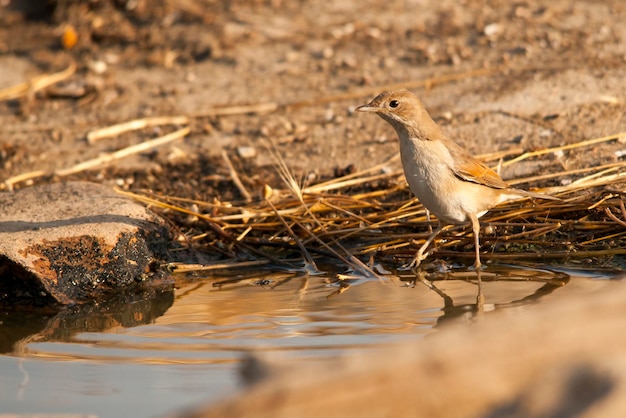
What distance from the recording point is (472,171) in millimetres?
6133

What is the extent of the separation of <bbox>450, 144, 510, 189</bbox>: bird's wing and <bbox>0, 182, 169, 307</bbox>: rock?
82.1 inches

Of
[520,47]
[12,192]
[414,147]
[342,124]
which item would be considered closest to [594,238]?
[414,147]

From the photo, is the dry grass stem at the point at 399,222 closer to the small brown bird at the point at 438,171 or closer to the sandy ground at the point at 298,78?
the small brown bird at the point at 438,171

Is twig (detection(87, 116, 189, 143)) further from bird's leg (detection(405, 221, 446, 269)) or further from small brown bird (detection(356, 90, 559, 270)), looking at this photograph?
bird's leg (detection(405, 221, 446, 269))

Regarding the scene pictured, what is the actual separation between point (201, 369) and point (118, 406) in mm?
531

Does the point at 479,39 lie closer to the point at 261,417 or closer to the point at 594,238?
the point at 594,238

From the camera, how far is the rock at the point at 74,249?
6035 millimetres

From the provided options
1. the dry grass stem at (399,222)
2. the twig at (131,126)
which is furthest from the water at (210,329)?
the twig at (131,126)

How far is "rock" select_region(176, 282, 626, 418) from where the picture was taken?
2.60 m

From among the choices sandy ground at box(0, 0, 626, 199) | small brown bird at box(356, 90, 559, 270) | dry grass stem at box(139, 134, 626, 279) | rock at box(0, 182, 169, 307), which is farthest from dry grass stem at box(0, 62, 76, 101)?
small brown bird at box(356, 90, 559, 270)

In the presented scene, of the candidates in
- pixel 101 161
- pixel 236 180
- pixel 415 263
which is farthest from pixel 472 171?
pixel 101 161

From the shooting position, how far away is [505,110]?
8.62 m

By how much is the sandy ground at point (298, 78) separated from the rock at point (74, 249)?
52.8 inches

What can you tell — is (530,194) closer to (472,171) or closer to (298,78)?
(472,171)
